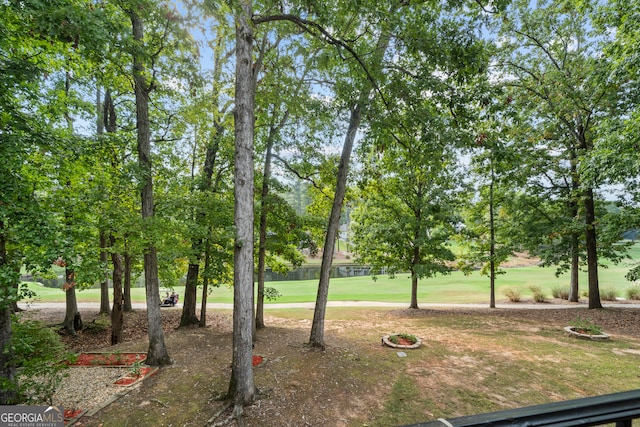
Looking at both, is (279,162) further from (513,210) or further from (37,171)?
(513,210)

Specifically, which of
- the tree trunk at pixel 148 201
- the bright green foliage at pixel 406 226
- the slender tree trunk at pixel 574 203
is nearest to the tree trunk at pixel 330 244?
the tree trunk at pixel 148 201

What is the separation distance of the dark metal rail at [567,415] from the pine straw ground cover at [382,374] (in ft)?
14.5

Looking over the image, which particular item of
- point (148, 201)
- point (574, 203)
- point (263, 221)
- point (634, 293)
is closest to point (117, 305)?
point (148, 201)

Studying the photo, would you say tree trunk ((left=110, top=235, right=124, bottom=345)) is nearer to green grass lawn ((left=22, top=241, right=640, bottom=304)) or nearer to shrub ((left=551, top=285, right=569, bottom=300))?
green grass lawn ((left=22, top=241, right=640, bottom=304))

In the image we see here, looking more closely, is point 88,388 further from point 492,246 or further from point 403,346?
point 492,246

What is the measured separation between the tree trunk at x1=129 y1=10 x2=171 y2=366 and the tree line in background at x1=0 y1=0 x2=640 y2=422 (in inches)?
1.8

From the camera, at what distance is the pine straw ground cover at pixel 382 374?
4980 mm

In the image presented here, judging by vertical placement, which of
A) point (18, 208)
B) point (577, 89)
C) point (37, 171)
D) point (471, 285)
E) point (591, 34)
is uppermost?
point (591, 34)

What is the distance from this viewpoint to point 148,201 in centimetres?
687

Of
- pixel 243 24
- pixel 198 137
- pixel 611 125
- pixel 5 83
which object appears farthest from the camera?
pixel 198 137

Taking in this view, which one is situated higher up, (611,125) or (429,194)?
(611,125)

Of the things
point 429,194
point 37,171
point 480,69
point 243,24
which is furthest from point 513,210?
point 37,171

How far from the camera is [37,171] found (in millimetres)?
5129

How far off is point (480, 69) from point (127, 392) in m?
9.28
